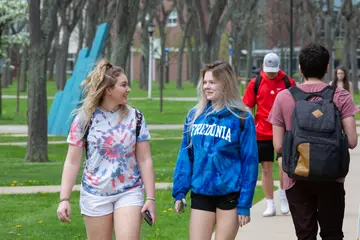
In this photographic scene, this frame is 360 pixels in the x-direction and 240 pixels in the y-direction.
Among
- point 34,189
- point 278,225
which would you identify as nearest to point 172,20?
point 34,189

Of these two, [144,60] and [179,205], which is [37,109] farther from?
[144,60]

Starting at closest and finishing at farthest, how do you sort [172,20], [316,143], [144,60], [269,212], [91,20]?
1. [316,143]
2. [269,212]
3. [91,20]
4. [144,60]
5. [172,20]

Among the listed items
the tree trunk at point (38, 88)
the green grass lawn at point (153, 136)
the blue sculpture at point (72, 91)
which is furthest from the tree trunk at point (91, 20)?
the tree trunk at point (38, 88)

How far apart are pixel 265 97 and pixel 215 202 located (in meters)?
4.57

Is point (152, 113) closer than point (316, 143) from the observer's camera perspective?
No

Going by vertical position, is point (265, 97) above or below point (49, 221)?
above

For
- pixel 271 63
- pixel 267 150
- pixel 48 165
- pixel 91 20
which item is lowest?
pixel 48 165

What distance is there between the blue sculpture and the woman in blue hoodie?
65.0 ft

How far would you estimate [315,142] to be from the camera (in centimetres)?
647

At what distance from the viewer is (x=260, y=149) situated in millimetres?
11289

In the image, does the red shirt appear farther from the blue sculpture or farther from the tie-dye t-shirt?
the blue sculpture

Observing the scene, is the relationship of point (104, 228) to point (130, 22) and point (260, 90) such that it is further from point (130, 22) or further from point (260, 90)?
point (130, 22)

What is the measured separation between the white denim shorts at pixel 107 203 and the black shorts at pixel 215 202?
0.44m

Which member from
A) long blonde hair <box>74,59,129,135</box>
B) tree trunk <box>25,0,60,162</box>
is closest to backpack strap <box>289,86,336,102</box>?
long blonde hair <box>74,59,129,135</box>
